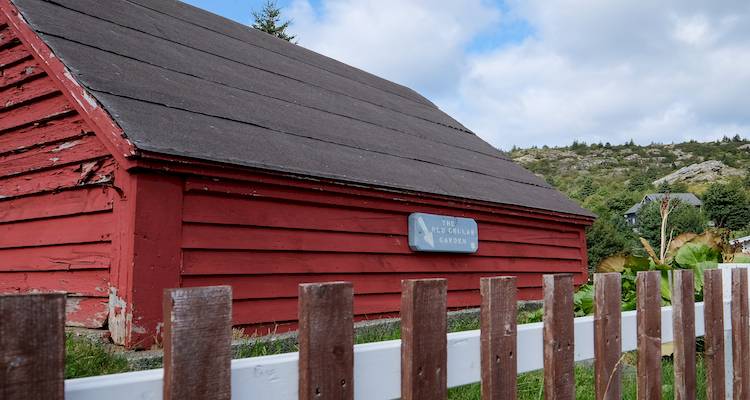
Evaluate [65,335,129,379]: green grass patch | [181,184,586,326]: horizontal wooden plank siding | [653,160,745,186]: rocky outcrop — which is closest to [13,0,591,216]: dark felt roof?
[181,184,586,326]: horizontal wooden plank siding

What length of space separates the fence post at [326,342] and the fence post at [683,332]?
164 cm

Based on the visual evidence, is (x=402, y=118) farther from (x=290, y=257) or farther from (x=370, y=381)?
(x=370, y=381)

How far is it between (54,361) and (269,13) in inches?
1374

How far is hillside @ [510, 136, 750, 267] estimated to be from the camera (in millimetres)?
66625

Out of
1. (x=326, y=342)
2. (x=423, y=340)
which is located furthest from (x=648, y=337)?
(x=326, y=342)

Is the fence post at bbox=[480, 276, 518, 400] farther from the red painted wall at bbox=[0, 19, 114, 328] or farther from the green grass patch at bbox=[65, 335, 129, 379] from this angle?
the red painted wall at bbox=[0, 19, 114, 328]

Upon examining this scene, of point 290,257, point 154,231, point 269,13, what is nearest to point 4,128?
point 154,231

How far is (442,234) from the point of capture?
736 cm

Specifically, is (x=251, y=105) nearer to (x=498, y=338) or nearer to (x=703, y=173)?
(x=498, y=338)

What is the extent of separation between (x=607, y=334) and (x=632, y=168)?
3419 inches

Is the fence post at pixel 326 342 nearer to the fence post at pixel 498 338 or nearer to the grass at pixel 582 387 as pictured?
the fence post at pixel 498 338

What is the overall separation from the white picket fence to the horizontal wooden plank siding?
360cm

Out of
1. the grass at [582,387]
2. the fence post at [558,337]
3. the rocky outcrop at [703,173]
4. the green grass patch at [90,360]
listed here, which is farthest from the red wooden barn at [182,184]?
the rocky outcrop at [703,173]

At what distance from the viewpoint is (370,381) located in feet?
4.89
